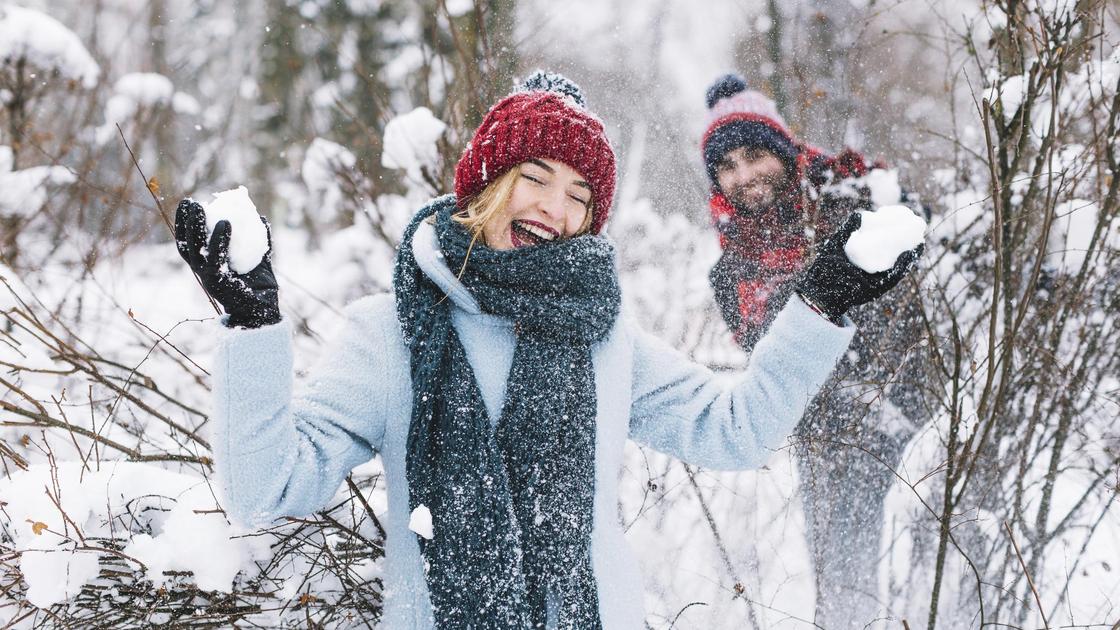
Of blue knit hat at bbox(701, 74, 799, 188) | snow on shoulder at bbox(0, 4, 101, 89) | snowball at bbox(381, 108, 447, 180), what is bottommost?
blue knit hat at bbox(701, 74, 799, 188)

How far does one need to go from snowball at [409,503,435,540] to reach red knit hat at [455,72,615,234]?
689mm

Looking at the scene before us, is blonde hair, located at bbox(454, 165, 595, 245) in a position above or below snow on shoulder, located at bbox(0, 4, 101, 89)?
below

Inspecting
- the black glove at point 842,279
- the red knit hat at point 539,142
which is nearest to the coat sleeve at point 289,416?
the red knit hat at point 539,142

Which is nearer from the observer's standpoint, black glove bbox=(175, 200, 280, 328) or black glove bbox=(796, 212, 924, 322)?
black glove bbox=(175, 200, 280, 328)

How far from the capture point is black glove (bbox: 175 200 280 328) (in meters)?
1.08

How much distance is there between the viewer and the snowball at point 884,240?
4.42 ft

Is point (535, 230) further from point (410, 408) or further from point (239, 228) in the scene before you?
point (239, 228)

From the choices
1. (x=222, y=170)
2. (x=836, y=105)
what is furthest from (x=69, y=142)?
(x=222, y=170)

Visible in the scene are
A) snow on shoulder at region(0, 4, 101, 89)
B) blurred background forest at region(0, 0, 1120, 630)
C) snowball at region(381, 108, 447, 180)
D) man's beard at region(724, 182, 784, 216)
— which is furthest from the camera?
snow on shoulder at region(0, 4, 101, 89)

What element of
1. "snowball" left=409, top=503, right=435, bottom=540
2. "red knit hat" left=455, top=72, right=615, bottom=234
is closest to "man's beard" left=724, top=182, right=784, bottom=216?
"red knit hat" left=455, top=72, right=615, bottom=234

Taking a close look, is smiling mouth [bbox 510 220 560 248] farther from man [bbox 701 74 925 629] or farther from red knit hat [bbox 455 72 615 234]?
man [bbox 701 74 925 629]

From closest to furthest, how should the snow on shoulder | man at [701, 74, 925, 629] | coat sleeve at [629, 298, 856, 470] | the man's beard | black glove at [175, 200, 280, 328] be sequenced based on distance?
black glove at [175, 200, 280, 328] → coat sleeve at [629, 298, 856, 470] → man at [701, 74, 925, 629] → the man's beard → the snow on shoulder

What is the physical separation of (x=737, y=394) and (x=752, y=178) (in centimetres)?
118

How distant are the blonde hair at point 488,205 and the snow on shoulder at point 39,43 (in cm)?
325
